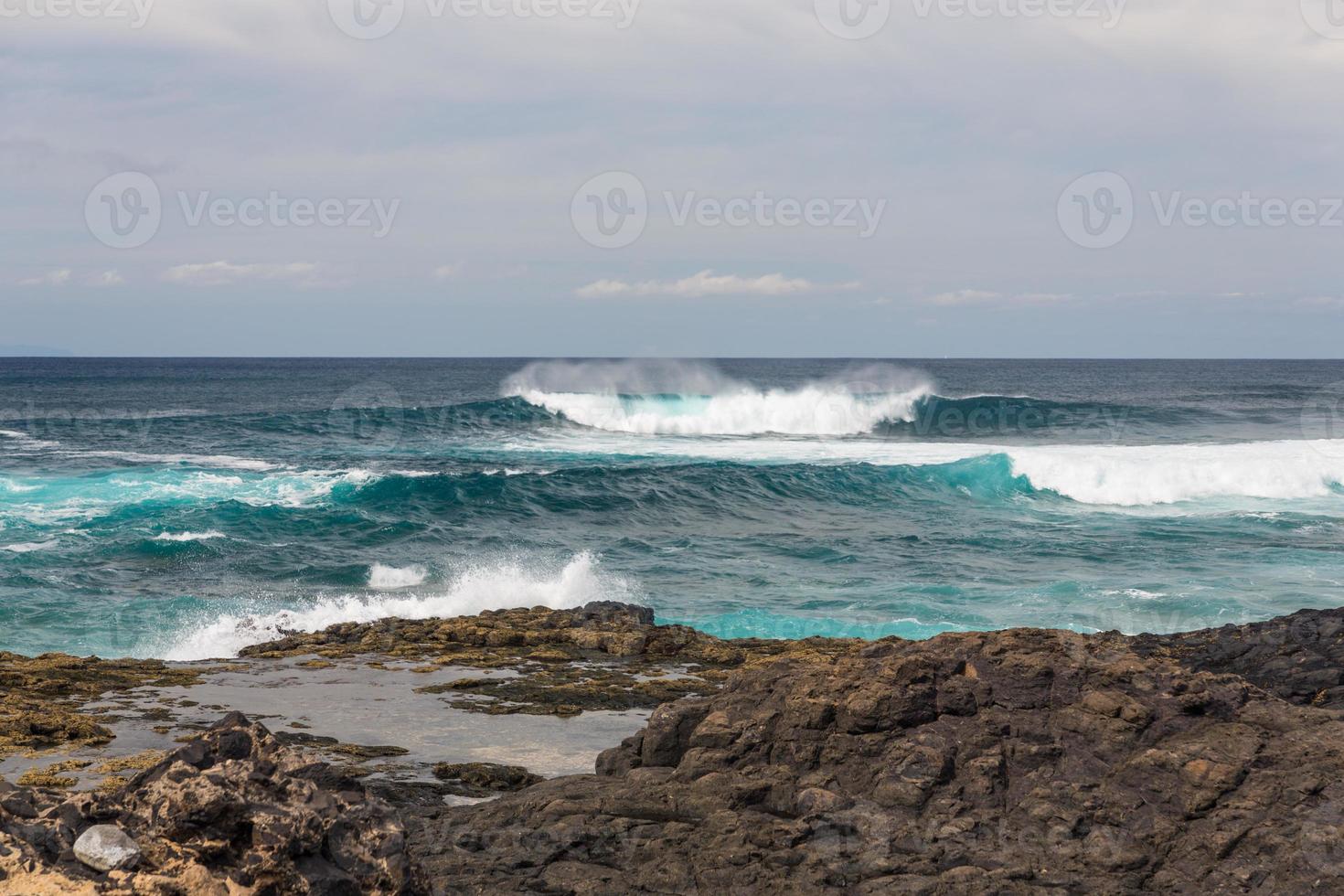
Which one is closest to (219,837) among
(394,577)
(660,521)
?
(394,577)

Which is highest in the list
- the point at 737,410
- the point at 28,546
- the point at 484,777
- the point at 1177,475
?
the point at 737,410

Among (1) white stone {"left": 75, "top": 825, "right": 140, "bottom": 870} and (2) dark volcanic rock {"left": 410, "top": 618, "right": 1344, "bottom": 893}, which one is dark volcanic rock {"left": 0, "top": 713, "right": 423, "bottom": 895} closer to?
(1) white stone {"left": 75, "top": 825, "right": 140, "bottom": 870}

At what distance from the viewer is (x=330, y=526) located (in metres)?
24.8

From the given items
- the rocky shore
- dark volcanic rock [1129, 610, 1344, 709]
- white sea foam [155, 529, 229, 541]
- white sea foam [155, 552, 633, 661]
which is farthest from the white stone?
white sea foam [155, 529, 229, 541]

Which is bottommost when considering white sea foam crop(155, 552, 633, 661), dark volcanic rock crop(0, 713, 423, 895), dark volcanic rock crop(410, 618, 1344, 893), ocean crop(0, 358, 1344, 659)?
white sea foam crop(155, 552, 633, 661)

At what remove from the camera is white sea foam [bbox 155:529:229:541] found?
74.6ft

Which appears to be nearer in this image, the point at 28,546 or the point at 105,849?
the point at 105,849

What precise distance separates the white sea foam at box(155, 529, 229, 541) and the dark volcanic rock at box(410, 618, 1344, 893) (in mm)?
18010

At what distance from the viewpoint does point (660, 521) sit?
1073 inches

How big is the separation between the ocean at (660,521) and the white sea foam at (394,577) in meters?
0.06

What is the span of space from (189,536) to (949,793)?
20.4 metres

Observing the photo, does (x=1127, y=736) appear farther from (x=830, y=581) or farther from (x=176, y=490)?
(x=176, y=490)

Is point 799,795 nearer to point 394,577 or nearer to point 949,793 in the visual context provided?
point 949,793

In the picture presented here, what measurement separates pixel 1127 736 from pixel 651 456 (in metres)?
34.8
